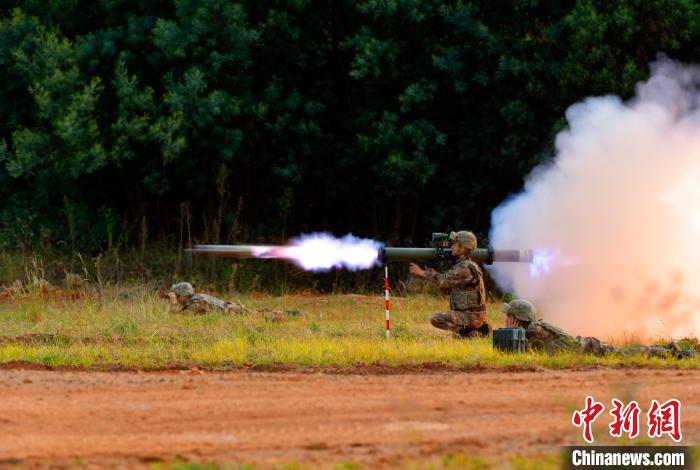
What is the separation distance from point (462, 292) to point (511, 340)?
2694 millimetres

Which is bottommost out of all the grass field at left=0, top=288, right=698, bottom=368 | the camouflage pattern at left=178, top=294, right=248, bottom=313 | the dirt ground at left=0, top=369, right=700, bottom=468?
the dirt ground at left=0, top=369, right=700, bottom=468

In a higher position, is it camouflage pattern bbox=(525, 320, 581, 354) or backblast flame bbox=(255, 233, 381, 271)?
backblast flame bbox=(255, 233, 381, 271)

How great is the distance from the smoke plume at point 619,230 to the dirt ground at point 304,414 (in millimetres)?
4706

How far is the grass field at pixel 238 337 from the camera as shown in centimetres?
1485

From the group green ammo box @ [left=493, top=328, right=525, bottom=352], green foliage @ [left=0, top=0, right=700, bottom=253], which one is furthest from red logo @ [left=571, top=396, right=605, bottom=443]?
green foliage @ [left=0, top=0, right=700, bottom=253]

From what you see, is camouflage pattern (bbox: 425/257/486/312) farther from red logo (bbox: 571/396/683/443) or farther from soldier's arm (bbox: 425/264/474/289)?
red logo (bbox: 571/396/683/443)

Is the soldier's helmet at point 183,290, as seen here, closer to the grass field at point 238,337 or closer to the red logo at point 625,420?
the grass field at point 238,337

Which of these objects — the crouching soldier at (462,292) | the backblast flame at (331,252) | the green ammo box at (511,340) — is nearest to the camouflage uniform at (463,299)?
the crouching soldier at (462,292)

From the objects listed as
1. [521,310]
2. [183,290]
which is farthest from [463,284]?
[183,290]

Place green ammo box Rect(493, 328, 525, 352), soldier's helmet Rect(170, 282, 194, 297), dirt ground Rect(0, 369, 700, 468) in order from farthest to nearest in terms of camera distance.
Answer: soldier's helmet Rect(170, 282, 194, 297) < green ammo box Rect(493, 328, 525, 352) < dirt ground Rect(0, 369, 700, 468)

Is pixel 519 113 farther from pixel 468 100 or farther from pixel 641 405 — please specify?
pixel 641 405

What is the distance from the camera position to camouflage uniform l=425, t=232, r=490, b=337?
1773 cm

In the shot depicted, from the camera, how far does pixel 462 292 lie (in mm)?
17875

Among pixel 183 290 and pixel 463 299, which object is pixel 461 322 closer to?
pixel 463 299
